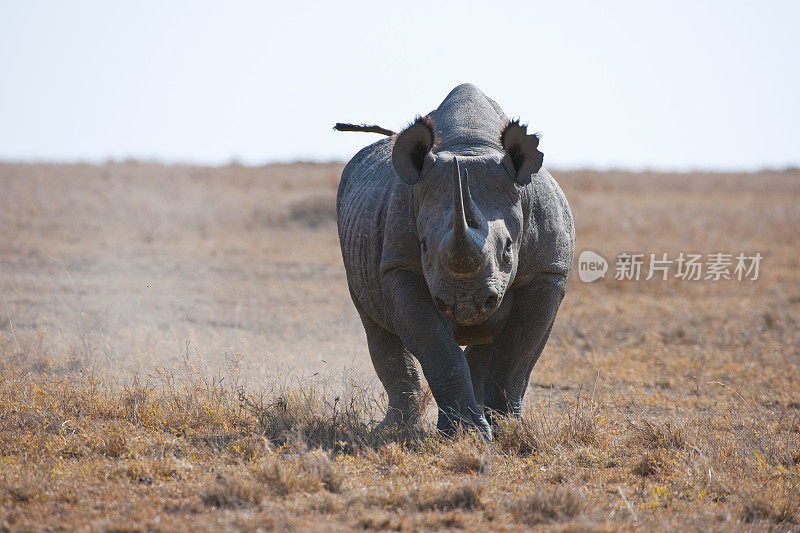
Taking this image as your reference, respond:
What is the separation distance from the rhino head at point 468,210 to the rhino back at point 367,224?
58cm

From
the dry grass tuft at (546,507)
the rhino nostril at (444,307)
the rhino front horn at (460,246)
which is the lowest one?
the dry grass tuft at (546,507)

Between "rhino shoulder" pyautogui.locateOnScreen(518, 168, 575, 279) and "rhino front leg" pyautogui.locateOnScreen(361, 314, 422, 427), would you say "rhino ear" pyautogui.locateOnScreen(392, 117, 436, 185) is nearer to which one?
"rhino shoulder" pyautogui.locateOnScreen(518, 168, 575, 279)

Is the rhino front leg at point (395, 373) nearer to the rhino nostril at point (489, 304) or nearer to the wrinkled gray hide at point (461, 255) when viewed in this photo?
the wrinkled gray hide at point (461, 255)

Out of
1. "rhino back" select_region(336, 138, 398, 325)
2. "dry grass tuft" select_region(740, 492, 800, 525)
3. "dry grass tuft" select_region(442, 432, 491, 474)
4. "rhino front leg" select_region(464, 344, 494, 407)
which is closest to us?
"dry grass tuft" select_region(740, 492, 800, 525)

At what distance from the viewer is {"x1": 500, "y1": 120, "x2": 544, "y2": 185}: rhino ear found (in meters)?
5.27

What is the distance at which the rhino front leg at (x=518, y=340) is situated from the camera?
5625 mm

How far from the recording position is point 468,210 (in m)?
4.82

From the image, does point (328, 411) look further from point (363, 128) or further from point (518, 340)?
point (363, 128)

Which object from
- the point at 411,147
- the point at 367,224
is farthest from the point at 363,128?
the point at 411,147

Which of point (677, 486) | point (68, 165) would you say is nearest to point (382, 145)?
point (677, 486)

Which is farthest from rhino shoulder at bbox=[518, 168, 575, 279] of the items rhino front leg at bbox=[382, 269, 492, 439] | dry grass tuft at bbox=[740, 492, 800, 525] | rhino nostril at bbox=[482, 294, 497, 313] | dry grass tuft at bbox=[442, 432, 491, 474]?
dry grass tuft at bbox=[740, 492, 800, 525]

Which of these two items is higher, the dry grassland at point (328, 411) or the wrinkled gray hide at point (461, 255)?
the wrinkled gray hide at point (461, 255)

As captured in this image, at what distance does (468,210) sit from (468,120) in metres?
1.25

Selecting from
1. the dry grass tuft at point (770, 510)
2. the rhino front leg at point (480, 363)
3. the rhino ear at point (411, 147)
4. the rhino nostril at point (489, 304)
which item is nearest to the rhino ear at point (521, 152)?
the rhino ear at point (411, 147)
